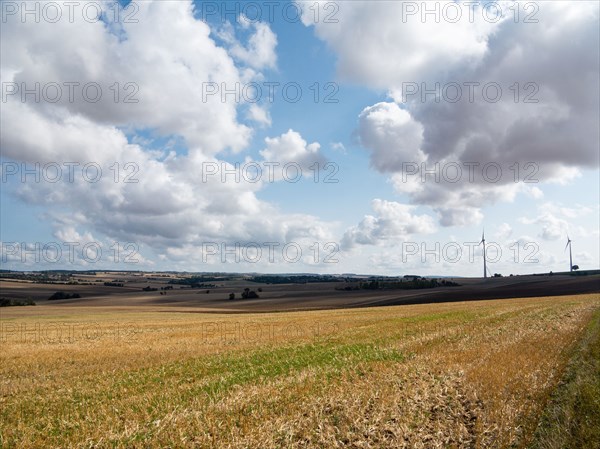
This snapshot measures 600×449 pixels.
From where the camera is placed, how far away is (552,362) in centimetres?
1819

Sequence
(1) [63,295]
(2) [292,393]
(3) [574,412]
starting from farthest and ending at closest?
(1) [63,295] → (2) [292,393] → (3) [574,412]

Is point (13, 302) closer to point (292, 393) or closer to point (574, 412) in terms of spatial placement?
point (292, 393)

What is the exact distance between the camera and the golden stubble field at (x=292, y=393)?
1063cm

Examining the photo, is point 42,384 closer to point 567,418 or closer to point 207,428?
point 207,428

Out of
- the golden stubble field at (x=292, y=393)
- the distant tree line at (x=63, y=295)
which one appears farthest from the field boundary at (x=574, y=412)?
the distant tree line at (x=63, y=295)

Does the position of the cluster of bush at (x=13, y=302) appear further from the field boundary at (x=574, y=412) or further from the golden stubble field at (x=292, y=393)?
the field boundary at (x=574, y=412)

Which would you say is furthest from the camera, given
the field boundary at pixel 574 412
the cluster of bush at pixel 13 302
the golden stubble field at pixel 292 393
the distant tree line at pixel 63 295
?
the distant tree line at pixel 63 295

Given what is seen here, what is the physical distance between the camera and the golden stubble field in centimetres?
1063

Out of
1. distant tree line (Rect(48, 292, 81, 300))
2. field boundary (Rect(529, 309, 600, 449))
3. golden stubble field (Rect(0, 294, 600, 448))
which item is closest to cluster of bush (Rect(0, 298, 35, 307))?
distant tree line (Rect(48, 292, 81, 300))

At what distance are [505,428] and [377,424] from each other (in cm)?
323

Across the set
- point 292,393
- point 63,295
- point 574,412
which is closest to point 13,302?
point 63,295

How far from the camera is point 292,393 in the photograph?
1398cm

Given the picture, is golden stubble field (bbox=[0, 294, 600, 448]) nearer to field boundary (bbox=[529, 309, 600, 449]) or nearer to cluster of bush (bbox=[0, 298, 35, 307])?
field boundary (bbox=[529, 309, 600, 449])

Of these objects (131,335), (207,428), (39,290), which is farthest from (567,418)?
(39,290)
